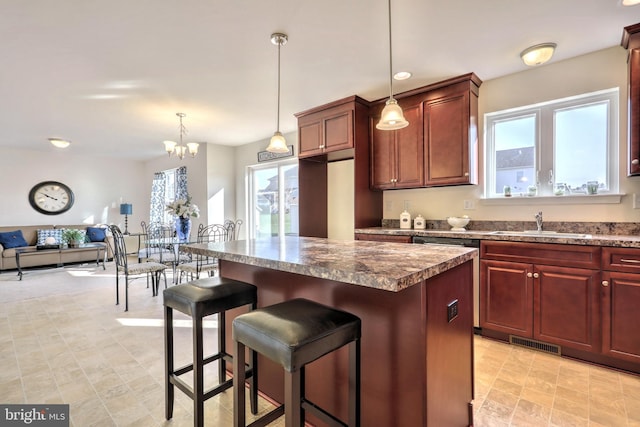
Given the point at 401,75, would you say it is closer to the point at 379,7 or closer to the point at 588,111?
the point at 379,7

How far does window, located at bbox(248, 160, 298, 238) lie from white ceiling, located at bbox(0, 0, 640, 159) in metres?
1.68

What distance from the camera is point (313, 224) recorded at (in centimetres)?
425

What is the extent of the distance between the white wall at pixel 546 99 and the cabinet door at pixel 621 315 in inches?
27.9

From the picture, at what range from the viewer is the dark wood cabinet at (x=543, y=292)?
7.24ft

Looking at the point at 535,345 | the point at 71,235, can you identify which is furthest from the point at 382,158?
the point at 71,235

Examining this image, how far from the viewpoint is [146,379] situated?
6.90 ft

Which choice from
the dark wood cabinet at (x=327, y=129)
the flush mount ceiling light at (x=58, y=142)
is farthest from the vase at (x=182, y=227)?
the flush mount ceiling light at (x=58, y=142)

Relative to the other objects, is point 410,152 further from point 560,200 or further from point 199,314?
point 199,314

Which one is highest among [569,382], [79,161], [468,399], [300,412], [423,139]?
[79,161]

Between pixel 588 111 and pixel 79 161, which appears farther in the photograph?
pixel 79 161

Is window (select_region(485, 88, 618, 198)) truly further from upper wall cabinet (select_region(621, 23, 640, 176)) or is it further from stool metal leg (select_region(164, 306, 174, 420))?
stool metal leg (select_region(164, 306, 174, 420))

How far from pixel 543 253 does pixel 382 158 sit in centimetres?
186

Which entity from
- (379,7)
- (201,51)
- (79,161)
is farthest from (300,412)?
(79,161)

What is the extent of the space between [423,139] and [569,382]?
2.35 m
